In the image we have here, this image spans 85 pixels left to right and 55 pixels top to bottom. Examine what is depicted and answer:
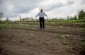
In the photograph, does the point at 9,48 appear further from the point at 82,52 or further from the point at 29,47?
the point at 82,52

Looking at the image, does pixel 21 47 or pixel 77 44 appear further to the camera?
pixel 77 44

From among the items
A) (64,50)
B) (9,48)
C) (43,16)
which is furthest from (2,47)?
(43,16)

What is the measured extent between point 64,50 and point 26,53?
6.37 ft

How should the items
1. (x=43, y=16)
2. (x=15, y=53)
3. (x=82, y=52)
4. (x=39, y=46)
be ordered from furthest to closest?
1. (x=43, y=16)
2. (x=39, y=46)
3. (x=82, y=52)
4. (x=15, y=53)


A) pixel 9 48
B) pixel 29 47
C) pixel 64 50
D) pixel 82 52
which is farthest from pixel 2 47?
pixel 82 52

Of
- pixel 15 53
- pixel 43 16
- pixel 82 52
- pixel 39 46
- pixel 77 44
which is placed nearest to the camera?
pixel 15 53

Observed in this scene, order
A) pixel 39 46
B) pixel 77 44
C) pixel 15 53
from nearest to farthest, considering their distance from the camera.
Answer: pixel 15 53, pixel 39 46, pixel 77 44

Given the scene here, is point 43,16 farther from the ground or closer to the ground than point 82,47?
farther from the ground

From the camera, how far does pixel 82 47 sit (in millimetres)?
10188

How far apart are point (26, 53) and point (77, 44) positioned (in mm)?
3429

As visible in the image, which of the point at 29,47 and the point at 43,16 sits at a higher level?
the point at 43,16

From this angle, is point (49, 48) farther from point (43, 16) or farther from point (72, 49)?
point (43, 16)

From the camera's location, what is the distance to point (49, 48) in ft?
31.5

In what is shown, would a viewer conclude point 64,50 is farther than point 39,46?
No
